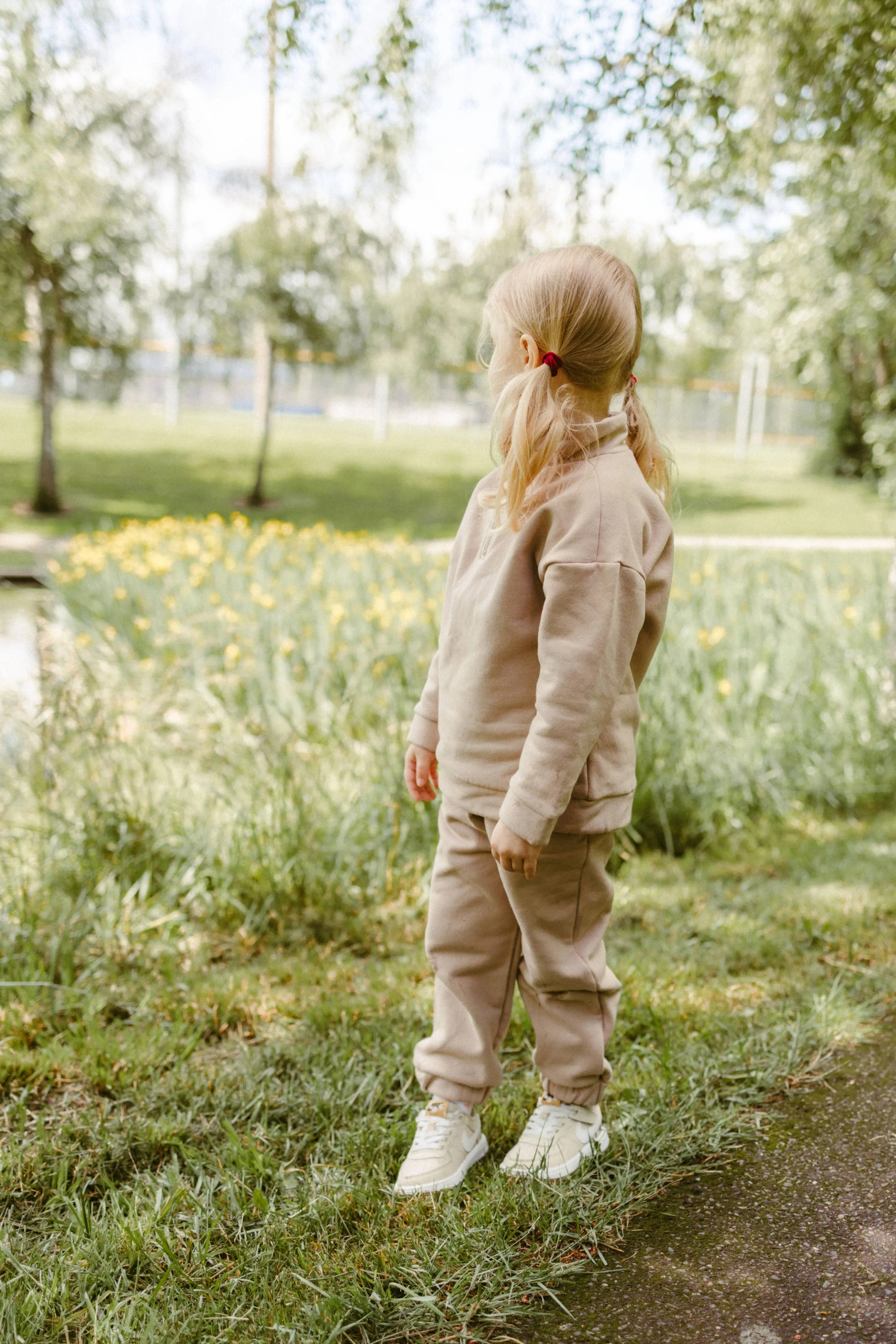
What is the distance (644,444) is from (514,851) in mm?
765

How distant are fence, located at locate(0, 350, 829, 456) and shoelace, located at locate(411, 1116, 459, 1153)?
19576mm

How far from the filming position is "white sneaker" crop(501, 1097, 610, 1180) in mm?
1803

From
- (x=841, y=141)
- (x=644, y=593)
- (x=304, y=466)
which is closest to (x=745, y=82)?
(x=841, y=141)

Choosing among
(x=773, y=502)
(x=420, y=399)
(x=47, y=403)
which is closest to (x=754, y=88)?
(x=47, y=403)

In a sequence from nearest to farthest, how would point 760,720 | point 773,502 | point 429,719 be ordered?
point 429,719 → point 760,720 → point 773,502

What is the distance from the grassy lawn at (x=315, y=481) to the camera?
1642 cm

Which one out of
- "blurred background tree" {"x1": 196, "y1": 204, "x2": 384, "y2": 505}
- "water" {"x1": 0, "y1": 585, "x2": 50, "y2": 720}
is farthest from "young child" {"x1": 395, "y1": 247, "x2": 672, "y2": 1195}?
"blurred background tree" {"x1": 196, "y1": 204, "x2": 384, "y2": 505}

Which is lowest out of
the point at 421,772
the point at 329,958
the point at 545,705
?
the point at 329,958

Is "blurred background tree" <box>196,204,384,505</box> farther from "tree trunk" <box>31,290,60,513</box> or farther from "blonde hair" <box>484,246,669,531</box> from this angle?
"blonde hair" <box>484,246,669,531</box>

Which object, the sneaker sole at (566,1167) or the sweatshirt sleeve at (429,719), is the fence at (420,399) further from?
the sneaker sole at (566,1167)

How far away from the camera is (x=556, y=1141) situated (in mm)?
1848

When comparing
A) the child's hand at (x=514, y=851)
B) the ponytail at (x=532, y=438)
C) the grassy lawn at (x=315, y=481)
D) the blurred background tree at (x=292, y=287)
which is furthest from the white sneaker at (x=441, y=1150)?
the grassy lawn at (x=315, y=481)

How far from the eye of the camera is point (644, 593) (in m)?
1.69

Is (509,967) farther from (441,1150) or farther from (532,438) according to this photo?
(532,438)
